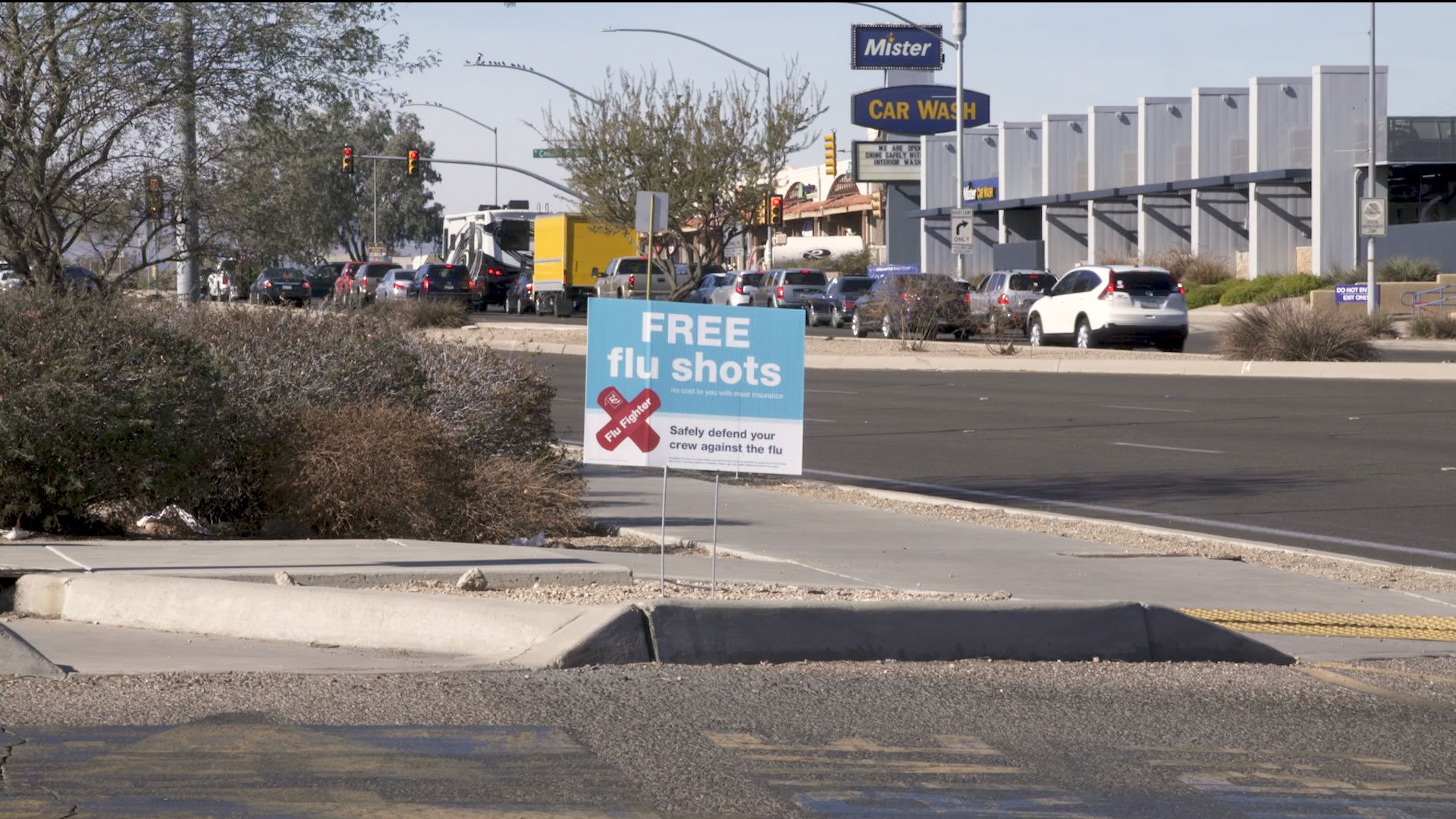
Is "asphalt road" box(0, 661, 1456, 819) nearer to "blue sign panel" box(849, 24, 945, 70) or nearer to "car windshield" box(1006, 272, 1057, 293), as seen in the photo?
"car windshield" box(1006, 272, 1057, 293)

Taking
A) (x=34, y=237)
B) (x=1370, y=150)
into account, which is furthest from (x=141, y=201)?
(x=1370, y=150)

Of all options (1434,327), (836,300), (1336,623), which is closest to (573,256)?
(836,300)

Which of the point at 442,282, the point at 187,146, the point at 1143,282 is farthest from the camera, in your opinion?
the point at 442,282

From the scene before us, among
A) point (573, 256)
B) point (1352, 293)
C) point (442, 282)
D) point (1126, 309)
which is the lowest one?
point (1126, 309)

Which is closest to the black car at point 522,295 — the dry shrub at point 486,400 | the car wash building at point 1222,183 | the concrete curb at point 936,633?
the car wash building at point 1222,183

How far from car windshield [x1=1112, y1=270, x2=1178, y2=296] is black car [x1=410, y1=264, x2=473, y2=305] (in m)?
26.9

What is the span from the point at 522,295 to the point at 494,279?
2900 mm

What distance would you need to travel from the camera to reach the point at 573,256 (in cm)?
5569

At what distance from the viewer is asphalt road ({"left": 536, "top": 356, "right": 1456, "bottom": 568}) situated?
40.8 feet

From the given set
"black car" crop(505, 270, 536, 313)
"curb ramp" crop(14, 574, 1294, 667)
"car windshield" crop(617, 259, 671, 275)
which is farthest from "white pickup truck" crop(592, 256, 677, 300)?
"curb ramp" crop(14, 574, 1294, 667)

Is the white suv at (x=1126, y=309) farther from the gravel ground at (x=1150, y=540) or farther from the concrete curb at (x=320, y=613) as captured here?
the concrete curb at (x=320, y=613)

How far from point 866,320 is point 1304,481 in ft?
82.2

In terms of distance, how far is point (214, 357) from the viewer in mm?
10719

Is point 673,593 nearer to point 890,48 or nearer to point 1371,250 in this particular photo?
point 1371,250
